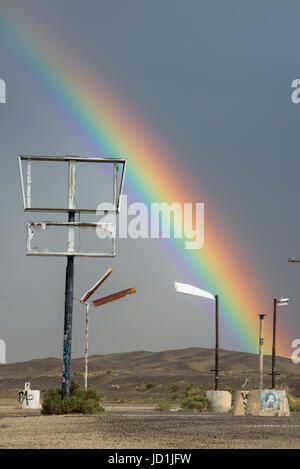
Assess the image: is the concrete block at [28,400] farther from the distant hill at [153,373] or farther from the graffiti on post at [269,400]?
the distant hill at [153,373]

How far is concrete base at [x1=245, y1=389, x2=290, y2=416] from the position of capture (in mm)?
35781

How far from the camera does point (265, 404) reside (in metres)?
35.9

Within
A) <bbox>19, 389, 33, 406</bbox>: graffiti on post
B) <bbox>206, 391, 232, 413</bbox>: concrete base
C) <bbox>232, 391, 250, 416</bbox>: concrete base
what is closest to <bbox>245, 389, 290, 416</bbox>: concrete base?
<bbox>232, 391, 250, 416</bbox>: concrete base

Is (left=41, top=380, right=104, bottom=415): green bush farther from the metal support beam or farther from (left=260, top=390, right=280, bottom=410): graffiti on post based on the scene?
(left=260, top=390, right=280, bottom=410): graffiti on post

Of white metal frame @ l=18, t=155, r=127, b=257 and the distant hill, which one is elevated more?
white metal frame @ l=18, t=155, r=127, b=257

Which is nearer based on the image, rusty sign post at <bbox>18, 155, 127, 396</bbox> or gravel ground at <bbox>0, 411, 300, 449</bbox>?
gravel ground at <bbox>0, 411, 300, 449</bbox>

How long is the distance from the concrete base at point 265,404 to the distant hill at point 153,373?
49016 mm

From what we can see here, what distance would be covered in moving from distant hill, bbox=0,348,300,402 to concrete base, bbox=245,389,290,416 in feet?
161

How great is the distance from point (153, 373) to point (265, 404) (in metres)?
106

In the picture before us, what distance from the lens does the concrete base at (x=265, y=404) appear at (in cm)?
3578
